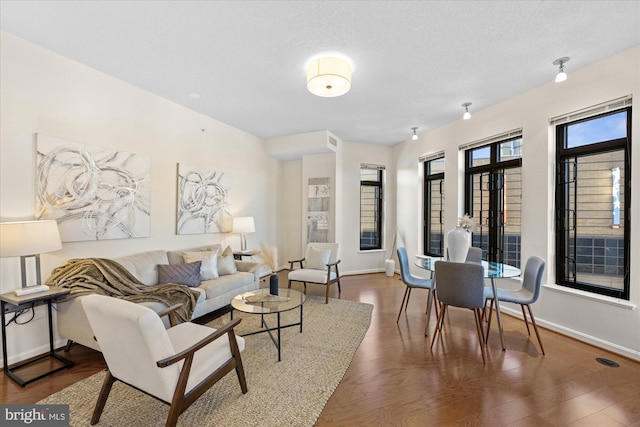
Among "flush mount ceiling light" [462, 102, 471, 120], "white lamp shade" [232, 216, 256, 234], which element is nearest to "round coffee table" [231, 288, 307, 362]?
"white lamp shade" [232, 216, 256, 234]

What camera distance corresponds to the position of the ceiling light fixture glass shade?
8.65 ft

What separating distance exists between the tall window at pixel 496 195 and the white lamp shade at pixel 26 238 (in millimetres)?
4845

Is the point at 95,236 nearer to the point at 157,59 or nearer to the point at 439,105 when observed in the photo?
the point at 157,59

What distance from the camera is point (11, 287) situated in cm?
239

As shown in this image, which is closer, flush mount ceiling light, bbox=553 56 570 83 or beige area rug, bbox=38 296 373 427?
beige area rug, bbox=38 296 373 427

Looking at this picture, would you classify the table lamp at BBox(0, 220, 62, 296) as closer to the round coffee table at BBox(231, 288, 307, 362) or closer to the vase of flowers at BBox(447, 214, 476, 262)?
the round coffee table at BBox(231, 288, 307, 362)

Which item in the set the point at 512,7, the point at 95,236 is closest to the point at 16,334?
the point at 95,236

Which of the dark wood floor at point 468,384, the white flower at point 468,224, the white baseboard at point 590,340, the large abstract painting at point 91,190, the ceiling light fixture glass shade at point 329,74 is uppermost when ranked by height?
the ceiling light fixture glass shade at point 329,74

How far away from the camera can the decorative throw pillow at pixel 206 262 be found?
355cm

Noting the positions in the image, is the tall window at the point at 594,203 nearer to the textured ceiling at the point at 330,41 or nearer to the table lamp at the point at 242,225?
the textured ceiling at the point at 330,41

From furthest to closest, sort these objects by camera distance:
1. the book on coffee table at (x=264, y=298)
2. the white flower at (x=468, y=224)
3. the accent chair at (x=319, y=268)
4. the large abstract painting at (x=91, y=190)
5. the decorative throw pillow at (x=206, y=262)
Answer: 1. the accent chair at (x=319, y=268)
2. the decorative throw pillow at (x=206, y=262)
3. the white flower at (x=468, y=224)
4. the book on coffee table at (x=264, y=298)
5. the large abstract painting at (x=91, y=190)

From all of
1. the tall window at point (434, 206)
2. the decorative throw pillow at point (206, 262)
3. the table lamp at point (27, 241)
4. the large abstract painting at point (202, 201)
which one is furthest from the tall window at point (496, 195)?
the table lamp at point (27, 241)

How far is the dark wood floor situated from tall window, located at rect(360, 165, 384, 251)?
10.4ft

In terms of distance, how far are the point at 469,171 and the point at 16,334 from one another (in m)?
5.74
